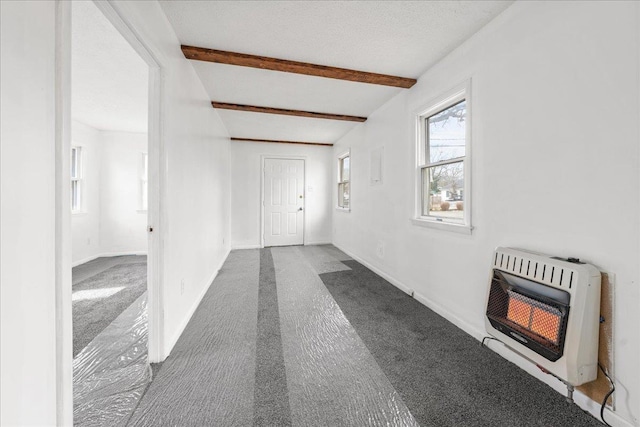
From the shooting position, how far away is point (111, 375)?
5.34ft

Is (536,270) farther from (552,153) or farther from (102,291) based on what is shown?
(102,291)

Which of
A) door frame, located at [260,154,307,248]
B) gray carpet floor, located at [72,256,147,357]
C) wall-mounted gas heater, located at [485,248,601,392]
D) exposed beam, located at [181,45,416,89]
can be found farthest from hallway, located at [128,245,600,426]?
door frame, located at [260,154,307,248]

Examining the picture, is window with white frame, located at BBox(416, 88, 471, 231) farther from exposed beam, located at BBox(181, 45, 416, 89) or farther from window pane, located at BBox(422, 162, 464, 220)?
exposed beam, located at BBox(181, 45, 416, 89)

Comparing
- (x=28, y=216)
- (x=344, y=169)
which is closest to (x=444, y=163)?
(x=28, y=216)

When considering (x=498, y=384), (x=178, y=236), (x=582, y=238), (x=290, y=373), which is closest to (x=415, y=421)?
(x=498, y=384)

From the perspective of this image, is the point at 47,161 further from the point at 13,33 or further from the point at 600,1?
the point at 600,1

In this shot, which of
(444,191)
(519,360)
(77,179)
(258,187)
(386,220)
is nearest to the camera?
(519,360)

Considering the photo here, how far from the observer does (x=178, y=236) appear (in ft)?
6.83

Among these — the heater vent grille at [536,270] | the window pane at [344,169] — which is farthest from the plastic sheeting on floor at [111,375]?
the window pane at [344,169]

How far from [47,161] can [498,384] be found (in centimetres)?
241

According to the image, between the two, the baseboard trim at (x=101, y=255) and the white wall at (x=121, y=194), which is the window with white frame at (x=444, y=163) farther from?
the baseboard trim at (x=101, y=255)

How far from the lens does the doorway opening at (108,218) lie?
1.58m

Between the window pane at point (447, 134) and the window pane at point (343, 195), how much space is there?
2.70 metres

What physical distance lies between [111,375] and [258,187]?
4377mm
